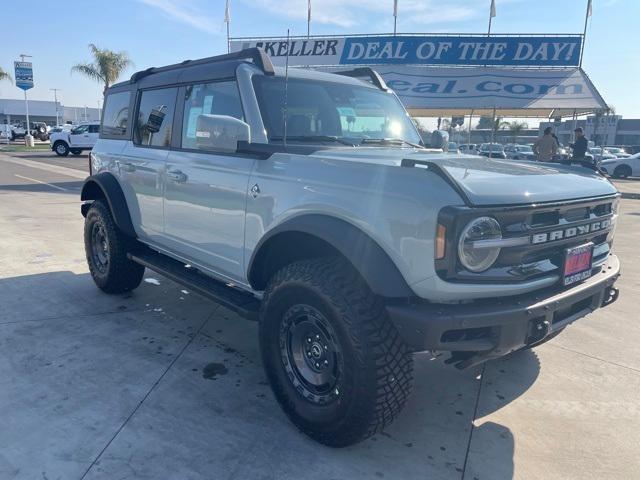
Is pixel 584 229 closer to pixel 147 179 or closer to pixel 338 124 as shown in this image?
pixel 338 124

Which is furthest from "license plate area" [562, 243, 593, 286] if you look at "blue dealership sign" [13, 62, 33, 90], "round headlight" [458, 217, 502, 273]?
"blue dealership sign" [13, 62, 33, 90]

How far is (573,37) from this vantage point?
60.7 ft

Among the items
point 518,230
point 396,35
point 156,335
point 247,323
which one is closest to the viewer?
point 518,230

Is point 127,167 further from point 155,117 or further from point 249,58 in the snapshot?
point 249,58

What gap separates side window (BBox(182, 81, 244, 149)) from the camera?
134 inches

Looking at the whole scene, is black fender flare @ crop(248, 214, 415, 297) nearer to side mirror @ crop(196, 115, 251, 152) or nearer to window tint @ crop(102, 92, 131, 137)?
side mirror @ crop(196, 115, 251, 152)

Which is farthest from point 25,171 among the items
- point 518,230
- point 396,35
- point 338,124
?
point 518,230

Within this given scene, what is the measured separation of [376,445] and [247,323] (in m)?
2.02

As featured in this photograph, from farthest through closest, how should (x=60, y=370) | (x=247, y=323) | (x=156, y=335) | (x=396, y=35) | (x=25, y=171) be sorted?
(x=396, y=35), (x=25, y=171), (x=247, y=323), (x=156, y=335), (x=60, y=370)

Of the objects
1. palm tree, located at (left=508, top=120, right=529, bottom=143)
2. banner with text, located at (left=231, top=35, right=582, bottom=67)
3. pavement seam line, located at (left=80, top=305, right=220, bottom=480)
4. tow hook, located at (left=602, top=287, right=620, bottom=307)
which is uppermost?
banner with text, located at (left=231, top=35, right=582, bottom=67)

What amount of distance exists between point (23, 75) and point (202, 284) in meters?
42.0

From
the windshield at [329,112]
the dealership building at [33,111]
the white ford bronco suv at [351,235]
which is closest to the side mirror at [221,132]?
the white ford bronco suv at [351,235]

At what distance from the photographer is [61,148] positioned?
27750 mm

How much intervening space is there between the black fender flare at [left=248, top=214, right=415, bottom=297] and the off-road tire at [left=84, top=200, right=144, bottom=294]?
8.29ft
